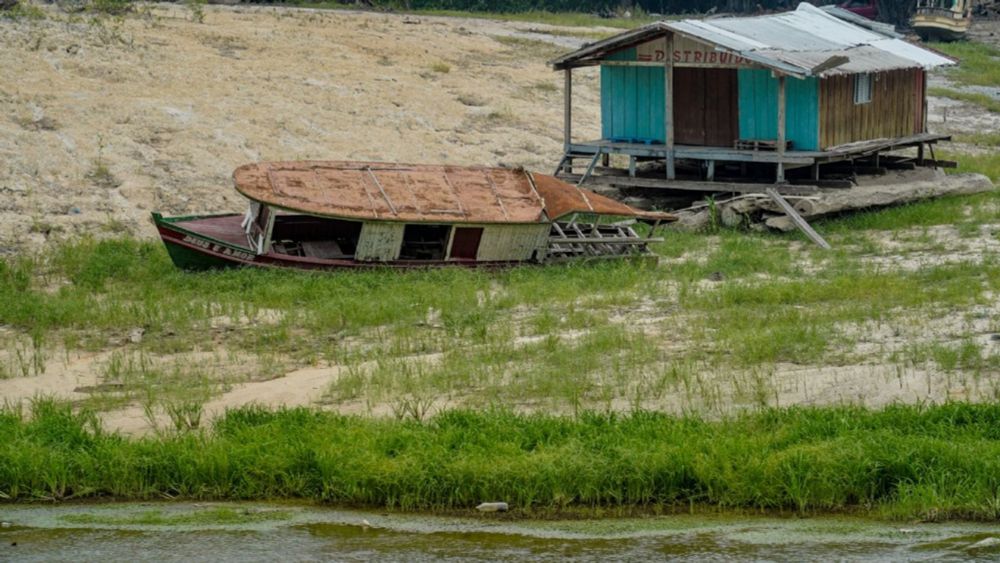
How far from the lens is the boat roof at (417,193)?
19422 millimetres

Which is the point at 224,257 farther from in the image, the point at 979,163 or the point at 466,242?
the point at 979,163

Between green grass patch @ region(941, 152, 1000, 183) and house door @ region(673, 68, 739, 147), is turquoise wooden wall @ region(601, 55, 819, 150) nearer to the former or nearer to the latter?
house door @ region(673, 68, 739, 147)

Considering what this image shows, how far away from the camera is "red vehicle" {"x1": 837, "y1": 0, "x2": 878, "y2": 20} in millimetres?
53250

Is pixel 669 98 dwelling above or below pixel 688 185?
above

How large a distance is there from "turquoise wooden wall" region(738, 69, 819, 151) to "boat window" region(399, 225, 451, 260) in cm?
622

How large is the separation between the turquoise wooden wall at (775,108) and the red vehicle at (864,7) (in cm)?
3021

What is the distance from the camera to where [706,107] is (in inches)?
975

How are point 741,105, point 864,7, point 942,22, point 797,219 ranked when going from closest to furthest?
point 797,219, point 741,105, point 942,22, point 864,7

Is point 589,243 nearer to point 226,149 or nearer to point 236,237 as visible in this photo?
point 236,237

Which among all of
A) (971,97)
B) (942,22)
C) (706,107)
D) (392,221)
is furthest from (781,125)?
(942,22)

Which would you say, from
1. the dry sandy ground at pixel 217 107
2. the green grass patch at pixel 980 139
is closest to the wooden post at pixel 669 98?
the dry sandy ground at pixel 217 107

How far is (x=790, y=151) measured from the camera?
77.3 feet

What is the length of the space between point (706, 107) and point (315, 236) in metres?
7.61

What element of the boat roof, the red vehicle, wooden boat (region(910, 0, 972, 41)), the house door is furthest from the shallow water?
the red vehicle
